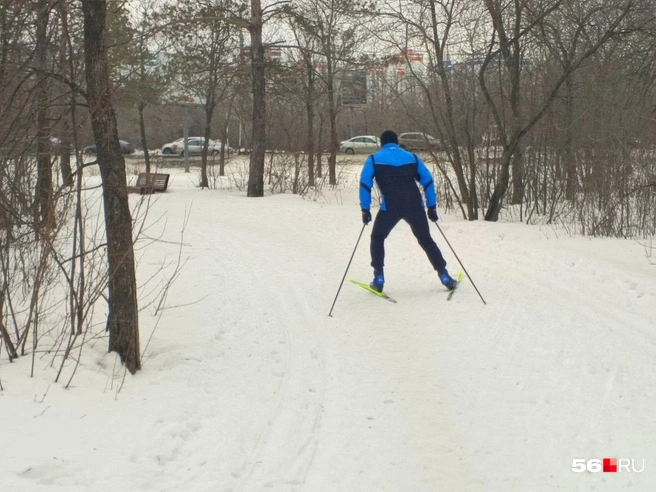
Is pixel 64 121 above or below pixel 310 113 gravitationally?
below

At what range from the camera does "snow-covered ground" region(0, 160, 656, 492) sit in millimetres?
4074

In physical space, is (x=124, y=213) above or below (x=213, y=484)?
above

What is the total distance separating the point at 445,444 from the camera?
4500 millimetres

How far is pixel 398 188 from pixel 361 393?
11.1 ft

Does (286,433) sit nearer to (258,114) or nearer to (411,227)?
(411,227)

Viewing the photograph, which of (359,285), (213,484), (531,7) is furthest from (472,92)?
(213,484)

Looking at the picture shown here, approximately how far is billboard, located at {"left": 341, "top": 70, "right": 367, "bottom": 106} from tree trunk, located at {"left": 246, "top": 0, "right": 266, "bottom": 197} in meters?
5.50

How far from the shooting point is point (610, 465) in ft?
13.5

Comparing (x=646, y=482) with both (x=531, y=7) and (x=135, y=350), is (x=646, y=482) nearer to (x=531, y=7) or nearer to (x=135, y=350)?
(x=135, y=350)

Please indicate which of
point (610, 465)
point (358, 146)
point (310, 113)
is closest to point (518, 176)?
point (310, 113)

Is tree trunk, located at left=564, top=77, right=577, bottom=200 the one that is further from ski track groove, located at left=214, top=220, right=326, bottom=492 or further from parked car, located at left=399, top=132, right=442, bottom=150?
ski track groove, located at left=214, top=220, right=326, bottom=492

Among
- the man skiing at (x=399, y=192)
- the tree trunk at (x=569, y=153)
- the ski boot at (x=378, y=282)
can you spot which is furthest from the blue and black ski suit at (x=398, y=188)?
the tree trunk at (x=569, y=153)

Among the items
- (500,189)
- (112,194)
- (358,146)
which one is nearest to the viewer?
(112,194)

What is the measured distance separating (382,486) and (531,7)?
12.1 m
